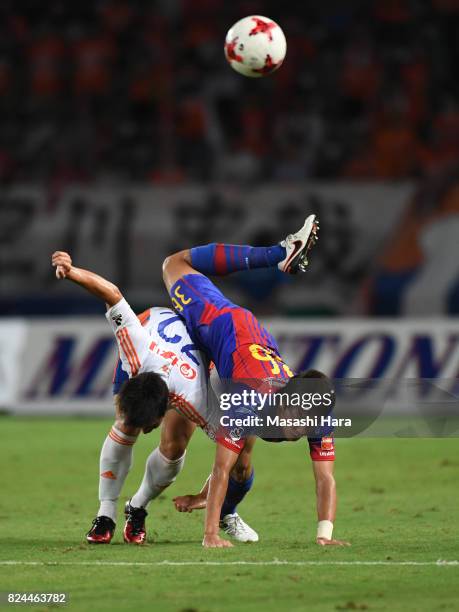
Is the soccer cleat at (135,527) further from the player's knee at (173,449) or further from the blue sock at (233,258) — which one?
the blue sock at (233,258)

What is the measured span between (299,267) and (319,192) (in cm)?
1139

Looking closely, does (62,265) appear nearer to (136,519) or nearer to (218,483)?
(218,483)

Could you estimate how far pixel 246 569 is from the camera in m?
5.97

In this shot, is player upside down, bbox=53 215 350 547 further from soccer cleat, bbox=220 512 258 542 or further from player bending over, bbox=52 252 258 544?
soccer cleat, bbox=220 512 258 542

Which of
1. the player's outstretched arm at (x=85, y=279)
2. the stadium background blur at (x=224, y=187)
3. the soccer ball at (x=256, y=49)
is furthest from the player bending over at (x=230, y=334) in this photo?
the stadium background blur at (x=224, y=187)

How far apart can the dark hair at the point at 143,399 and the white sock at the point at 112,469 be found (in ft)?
1.95

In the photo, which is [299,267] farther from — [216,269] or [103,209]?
[103,209]

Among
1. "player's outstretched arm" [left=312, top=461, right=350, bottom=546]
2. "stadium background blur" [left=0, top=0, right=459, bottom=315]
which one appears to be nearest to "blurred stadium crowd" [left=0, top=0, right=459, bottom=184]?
"stadium background blur" [left=0, top=0, right=459, bottom=315]

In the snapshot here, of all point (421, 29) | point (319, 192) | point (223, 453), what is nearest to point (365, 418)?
point (223, 453)

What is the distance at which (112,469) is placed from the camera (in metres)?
7.11

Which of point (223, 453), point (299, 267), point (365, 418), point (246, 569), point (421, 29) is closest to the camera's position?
point (246, 569)

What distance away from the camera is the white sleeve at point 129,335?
6.76m

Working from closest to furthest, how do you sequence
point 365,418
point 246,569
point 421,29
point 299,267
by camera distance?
point 246,569 → point 365,418 → point 299,267 → point 421,29

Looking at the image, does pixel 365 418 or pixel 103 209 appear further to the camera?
pixel 103 209
